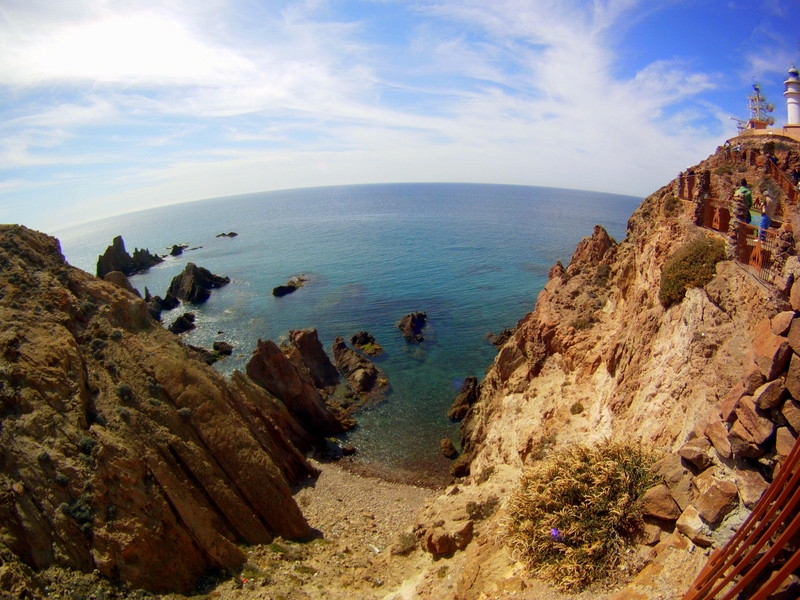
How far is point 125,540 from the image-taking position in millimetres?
18703

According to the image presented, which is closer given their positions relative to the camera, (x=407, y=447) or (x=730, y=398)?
(x=730, y=398)

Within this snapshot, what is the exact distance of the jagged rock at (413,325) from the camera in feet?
193

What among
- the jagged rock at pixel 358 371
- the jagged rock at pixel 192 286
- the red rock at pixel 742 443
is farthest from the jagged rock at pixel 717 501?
the jagged rock at pixel 192 286

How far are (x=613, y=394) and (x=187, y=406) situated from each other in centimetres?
2091

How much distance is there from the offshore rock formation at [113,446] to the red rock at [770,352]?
21.7 m

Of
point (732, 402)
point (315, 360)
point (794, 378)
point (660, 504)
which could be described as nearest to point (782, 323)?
point (794, 378)

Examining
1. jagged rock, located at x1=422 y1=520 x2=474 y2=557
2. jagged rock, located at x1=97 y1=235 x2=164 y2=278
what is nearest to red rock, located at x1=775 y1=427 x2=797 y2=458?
jagged rock, located at x1=422 y1=520 x2=474 y2=557

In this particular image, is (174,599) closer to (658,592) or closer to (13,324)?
(13,324)

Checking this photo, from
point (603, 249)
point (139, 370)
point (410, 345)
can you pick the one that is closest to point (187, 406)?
point (139, 370)

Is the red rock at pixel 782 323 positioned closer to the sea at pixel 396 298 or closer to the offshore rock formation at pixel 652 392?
the offshore rock formation at pixel 652 392

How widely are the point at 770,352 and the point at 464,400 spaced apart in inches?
1295

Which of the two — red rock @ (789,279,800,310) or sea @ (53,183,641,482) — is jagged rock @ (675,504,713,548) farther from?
sea @ (53,183,641,482)

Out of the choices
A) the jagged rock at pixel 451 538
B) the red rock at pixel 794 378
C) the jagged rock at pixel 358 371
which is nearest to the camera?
the red rock at pixel 794 378

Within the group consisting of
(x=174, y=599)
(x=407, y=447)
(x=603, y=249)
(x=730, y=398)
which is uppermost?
(x=603, y=249)
